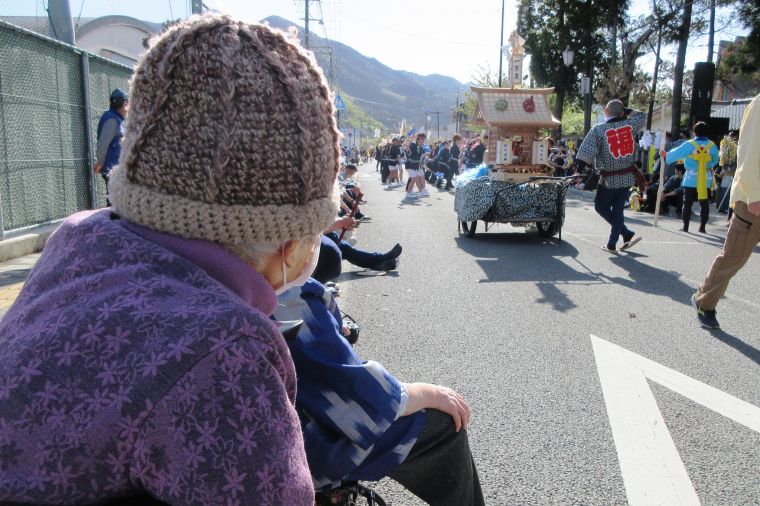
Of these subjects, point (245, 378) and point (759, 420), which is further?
point (759, 420)

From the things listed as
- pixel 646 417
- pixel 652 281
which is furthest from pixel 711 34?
pixel 646 417

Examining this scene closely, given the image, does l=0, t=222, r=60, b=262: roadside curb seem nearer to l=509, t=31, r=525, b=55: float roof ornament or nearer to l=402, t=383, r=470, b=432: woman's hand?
l=402, t=383, r=470, b=432: woman's hand

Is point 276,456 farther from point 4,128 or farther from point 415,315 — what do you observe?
point 4,128

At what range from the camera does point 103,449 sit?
89 centimetres

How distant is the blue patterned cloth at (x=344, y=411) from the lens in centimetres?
162

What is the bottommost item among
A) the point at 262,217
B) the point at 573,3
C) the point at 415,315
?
the point at 415,315

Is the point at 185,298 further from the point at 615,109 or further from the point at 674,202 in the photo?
the point at 674,202

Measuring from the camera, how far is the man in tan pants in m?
4.54

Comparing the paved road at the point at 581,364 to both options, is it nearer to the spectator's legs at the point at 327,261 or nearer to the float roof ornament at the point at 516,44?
the spectator's legs at the point at 327,261

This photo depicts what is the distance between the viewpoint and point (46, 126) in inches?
302

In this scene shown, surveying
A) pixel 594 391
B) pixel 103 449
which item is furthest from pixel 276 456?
pixel 594 391

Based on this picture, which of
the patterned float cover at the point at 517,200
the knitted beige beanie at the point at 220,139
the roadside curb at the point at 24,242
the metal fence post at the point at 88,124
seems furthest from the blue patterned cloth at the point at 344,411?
the metal fence post at the point at 88,124

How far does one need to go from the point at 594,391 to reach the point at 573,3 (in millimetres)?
Answer: 34516

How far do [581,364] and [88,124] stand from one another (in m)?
7.21
